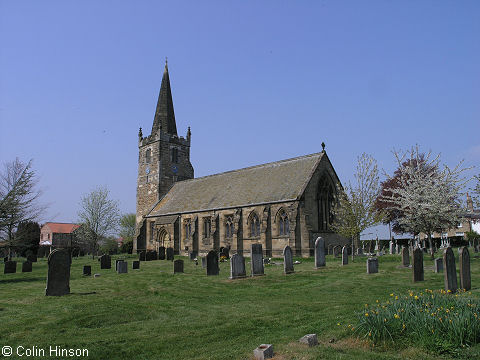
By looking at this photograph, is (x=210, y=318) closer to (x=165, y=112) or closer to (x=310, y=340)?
(x=310, y=340)

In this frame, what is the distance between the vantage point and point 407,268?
1783 cm

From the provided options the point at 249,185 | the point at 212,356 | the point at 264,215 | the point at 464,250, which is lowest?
the point at 212,356

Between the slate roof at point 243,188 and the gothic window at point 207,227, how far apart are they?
1.12m

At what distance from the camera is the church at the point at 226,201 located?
3158cm

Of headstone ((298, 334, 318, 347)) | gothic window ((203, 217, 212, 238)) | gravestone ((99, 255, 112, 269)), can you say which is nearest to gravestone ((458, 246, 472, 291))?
headstone ((298, 334, 318, 347))

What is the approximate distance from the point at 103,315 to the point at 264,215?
2359 centimetres

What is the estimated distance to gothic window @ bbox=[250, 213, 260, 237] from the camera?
110 ft

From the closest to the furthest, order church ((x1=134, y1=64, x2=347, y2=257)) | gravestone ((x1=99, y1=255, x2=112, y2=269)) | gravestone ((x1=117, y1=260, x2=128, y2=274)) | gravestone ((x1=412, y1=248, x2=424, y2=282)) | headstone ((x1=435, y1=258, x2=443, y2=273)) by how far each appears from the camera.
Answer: gravestone ((x1=412, y1=248, x2=424, y2=282))
headstone ((x1=435, y1=258, x2=443, y2=273))
gravestone ((x1=117, y1=260, x2=128, y2=274))
gravestone ((x1=99, y1=255, x2=112, y2=269))
church ((x1=134, y1=64, x2=347, y2=257))

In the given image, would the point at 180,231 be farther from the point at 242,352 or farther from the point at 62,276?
the point at 242,352

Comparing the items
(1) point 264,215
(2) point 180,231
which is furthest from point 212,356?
(2) point 180,231

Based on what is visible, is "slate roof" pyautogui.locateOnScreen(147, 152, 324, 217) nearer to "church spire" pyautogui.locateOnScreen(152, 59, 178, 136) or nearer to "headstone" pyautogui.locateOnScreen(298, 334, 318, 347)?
"church spire" pyautogui.locateOnScreen(152, 59, 178, 136)

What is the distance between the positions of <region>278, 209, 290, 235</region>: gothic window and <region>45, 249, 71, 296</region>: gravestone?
67.7ft

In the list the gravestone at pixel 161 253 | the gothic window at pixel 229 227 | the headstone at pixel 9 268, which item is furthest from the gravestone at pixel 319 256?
the gravestone at pixel 161 253

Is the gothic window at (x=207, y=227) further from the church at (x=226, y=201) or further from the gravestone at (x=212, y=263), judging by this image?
the gravestone at (x=212, y=263)
